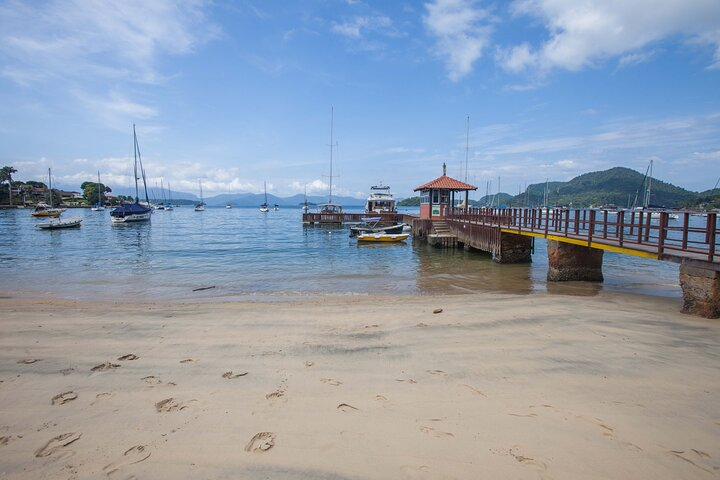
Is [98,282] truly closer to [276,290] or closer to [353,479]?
[276,290]

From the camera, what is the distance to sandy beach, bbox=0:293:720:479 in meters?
3.51

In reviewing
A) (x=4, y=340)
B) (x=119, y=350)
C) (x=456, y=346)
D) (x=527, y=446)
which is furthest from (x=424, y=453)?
(x=4, y=340)

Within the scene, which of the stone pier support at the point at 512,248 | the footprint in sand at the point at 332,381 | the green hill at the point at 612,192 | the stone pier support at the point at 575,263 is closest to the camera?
the footprint in sand at the point at 332,381

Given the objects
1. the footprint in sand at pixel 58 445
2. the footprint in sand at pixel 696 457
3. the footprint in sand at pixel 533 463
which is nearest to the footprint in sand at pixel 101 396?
the footprint in sand at pixel 58 445

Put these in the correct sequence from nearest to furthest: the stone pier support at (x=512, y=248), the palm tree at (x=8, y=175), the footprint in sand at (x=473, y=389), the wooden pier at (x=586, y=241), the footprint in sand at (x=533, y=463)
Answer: the footprint in sand at (x=533, y=463)
the footprint in sand at (x=473, y=389)
the wooden pier at (x=586, y=241)
the stone pier support at (x=512, y=248)
the palm tree at (x=8, y=175)

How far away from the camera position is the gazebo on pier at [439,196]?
33.2m

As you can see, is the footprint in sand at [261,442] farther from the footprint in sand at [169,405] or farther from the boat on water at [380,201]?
the boat on water at [380,201]

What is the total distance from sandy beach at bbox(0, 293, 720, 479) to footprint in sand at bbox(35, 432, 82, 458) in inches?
A: 0.7

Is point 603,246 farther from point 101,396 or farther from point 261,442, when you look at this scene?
point 101,396

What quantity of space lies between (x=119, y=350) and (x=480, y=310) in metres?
8.06

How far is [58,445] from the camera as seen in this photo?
12.4 ft

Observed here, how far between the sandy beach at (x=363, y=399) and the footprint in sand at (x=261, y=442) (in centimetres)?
2

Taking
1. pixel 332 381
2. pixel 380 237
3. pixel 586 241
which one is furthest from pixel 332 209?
pixel 332 381

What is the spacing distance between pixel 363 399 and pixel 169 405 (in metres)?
2.48
